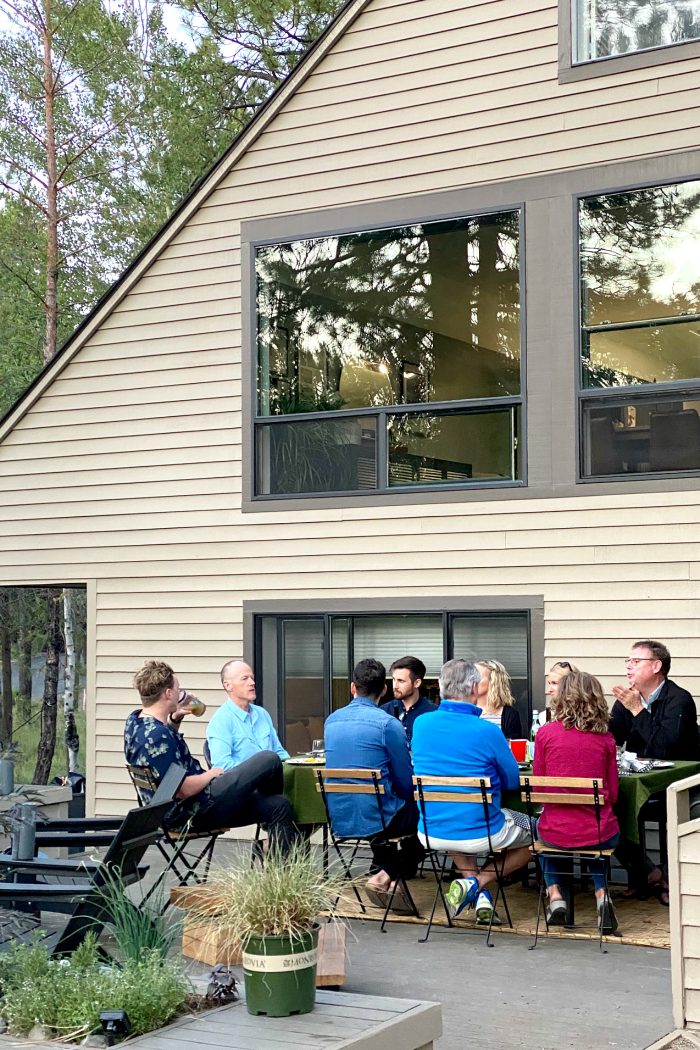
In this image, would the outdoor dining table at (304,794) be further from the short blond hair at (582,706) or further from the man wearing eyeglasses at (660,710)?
the man wearing eyeglasses at (660,710)

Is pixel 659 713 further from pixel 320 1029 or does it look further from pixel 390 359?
pixel 320 1029

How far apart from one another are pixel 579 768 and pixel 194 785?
6.66 ft

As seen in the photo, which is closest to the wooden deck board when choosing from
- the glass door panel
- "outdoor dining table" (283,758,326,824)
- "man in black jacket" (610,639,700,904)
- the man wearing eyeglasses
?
"outdoor dining table" (283,758,326,824)

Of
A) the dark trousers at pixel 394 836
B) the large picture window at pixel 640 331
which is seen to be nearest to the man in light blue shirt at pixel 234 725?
the dark trousers at pixel 394 836

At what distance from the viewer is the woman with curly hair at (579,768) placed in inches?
281

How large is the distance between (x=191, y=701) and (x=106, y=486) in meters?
2.78

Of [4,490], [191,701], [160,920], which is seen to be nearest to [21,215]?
[4,490]

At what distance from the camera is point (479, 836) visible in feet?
23.9

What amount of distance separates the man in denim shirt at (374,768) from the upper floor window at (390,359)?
2.75 m

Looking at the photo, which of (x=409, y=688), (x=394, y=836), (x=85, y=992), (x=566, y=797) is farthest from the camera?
(x=409, y=688)

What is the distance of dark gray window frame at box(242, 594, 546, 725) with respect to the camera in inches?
377

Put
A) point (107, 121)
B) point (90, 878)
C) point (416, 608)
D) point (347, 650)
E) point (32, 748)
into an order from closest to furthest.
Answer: point (90, 878) < point (416, 608) < point (347, 650) < point (107, 121) < point (32, 748)

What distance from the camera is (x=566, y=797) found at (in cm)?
706

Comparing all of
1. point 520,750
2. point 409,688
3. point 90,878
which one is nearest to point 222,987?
point 90,878
